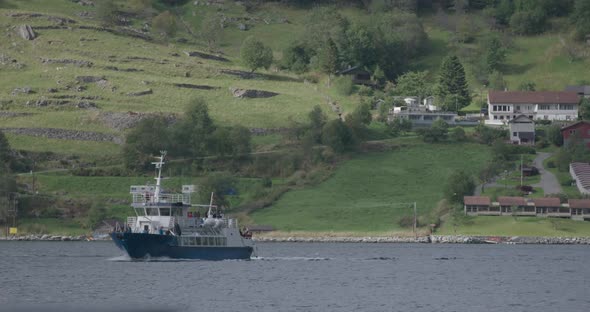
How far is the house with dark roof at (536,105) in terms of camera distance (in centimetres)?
19200

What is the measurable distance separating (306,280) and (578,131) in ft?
308

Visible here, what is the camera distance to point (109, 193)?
5876 inches

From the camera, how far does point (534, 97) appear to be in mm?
195125

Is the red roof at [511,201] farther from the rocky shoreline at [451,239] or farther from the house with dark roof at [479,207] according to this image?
the rocky shoreline at [451,239]

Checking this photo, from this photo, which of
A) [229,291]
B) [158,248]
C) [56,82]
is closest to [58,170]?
[56,82]

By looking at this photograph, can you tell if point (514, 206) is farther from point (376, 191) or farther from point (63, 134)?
point (63, 134)

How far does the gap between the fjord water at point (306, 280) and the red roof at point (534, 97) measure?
7090 centimetres

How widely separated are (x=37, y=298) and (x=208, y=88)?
125 meters

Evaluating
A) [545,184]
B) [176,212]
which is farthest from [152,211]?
[545,184]

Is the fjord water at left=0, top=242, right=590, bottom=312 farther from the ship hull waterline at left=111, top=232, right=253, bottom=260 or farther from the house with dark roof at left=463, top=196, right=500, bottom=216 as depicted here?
the house with dark roof at left=463, top=196, right=500, bottom=216

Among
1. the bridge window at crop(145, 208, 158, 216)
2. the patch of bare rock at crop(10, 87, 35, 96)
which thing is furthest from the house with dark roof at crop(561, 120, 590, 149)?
the bridge window at crop(145, 208, 158, 216)

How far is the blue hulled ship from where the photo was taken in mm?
102875

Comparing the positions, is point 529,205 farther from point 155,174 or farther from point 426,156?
point 155,174

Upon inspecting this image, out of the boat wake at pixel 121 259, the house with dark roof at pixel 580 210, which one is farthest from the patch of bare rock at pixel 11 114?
the house with dark roof at pixel 580 210
